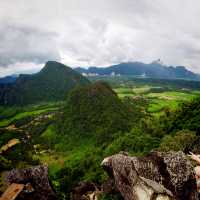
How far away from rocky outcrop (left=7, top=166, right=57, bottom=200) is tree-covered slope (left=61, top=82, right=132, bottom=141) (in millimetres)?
90499

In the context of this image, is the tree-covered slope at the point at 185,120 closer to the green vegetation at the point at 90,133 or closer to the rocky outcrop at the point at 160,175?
the green vegetation at the point at 90,133

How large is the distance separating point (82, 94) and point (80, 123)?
22.3 m

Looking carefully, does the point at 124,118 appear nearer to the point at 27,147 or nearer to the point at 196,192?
the point at 27,147

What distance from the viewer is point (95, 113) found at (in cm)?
13175

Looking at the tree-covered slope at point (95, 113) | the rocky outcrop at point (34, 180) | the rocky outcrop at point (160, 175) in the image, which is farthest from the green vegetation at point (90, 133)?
the rocky outcrop at point (34, 180)

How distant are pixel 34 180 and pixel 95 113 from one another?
110 meters

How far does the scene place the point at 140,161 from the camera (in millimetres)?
18906

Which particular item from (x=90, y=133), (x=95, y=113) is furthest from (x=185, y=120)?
(x=95, y=113)

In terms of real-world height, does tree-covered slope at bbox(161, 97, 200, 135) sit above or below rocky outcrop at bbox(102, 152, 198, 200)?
below

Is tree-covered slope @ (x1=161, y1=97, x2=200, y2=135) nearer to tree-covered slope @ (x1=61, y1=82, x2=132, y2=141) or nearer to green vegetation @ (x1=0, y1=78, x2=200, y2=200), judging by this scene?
green vegetation @ (x1=0, y1=78, x2=200, y2=200)

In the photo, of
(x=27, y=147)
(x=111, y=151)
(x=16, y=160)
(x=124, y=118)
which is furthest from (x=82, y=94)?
(x=111, y=151)

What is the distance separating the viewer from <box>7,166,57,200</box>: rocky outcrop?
21.2 m

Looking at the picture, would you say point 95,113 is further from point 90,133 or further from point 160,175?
point 160,175

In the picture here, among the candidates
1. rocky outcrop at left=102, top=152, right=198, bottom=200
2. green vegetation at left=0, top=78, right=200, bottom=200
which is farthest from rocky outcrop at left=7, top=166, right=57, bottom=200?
green vegetation at left=0, top=78, right=200, bottom=200
